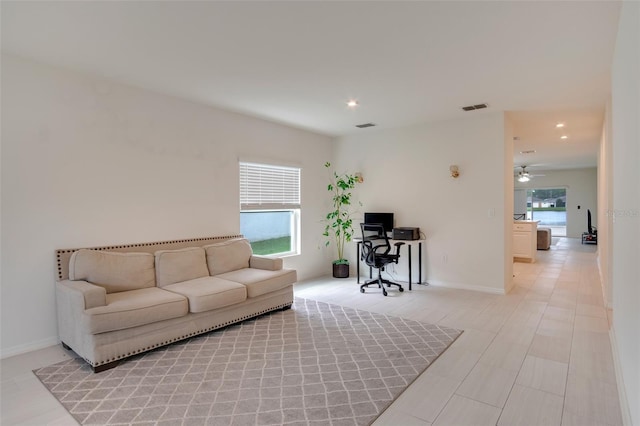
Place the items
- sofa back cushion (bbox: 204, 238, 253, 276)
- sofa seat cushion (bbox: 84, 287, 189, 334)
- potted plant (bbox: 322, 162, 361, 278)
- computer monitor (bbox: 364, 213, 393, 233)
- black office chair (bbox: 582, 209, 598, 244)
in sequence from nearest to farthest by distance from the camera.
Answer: sofa seat cushion (bbox: 84, 287, 189, 334) → sofa back cushion (bbox: 204, 238, 253, 276) → computer monitor (bbox: 364, 213, 393, 233) → potted plant (bbox: 322, 162, 361, 278) → black office chair (bbox: 582, 209, 598, 244)

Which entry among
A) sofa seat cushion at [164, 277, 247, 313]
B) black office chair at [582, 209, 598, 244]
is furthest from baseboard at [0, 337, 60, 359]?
black office chair at [582, 209, 598, 244]

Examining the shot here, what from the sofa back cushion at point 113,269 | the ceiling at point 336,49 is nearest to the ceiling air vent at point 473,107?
the ceiling at point 336,49

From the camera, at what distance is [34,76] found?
3.05m

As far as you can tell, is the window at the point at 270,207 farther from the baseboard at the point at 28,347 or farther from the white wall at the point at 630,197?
the white wall at the point at 630,197

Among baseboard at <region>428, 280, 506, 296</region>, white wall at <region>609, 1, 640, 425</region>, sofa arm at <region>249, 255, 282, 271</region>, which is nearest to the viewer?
white wall at <region>609, 1, 640, 425</region>

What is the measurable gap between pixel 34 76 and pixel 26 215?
A: 4.04ft

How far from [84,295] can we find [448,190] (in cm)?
468

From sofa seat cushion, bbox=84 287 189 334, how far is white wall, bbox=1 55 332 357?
0.72m

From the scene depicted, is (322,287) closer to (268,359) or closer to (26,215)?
(268,359)

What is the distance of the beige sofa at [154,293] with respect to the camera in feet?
8.80

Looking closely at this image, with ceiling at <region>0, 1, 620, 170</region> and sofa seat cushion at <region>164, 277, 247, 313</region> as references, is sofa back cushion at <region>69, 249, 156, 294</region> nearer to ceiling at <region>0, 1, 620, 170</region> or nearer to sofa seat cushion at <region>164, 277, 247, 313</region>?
sofa seat cushion at <region>164, 277, 247, 313</region>

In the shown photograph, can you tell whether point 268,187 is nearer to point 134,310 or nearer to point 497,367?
point 134,310

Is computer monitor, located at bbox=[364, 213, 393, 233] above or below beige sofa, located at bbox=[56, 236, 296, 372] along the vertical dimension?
above

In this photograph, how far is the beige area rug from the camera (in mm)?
2109
